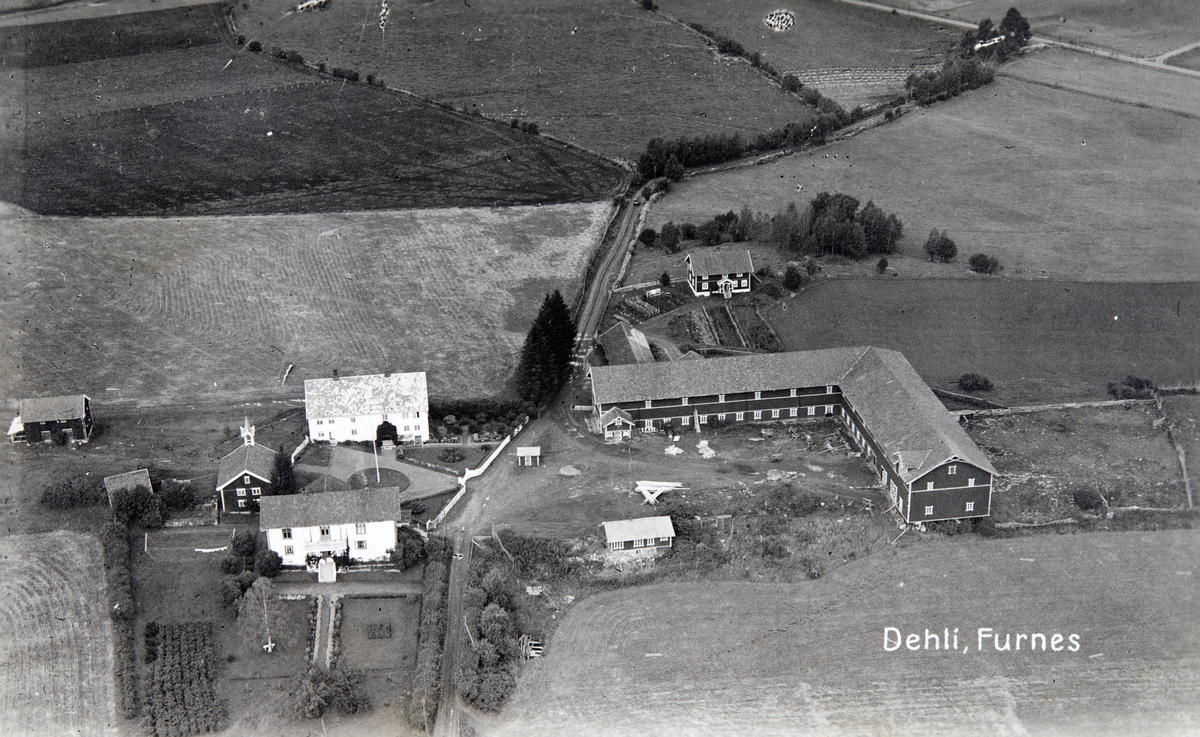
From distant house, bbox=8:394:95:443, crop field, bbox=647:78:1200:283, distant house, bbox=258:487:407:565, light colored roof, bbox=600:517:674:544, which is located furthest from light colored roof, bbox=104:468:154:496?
crop field, bbox=647:78:1200:283

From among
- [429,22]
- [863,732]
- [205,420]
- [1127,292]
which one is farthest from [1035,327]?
[429,22]

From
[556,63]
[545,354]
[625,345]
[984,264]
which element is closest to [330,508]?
[545,354]

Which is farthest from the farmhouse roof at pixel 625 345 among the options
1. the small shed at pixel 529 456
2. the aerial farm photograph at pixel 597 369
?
the small shed at pixel 529 456

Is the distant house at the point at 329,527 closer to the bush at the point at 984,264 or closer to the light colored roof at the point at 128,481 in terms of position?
the light colored roof at the point at 128,481

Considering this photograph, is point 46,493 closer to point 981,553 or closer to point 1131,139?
point 981,553

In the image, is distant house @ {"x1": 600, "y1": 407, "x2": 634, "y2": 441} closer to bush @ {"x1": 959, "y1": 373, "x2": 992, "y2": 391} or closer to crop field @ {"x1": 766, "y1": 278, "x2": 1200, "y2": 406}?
crop field @ {"x1": 766, "y1": 278, "x2": 1200, "y2": 406}

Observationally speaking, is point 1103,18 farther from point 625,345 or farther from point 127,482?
point 127,482
